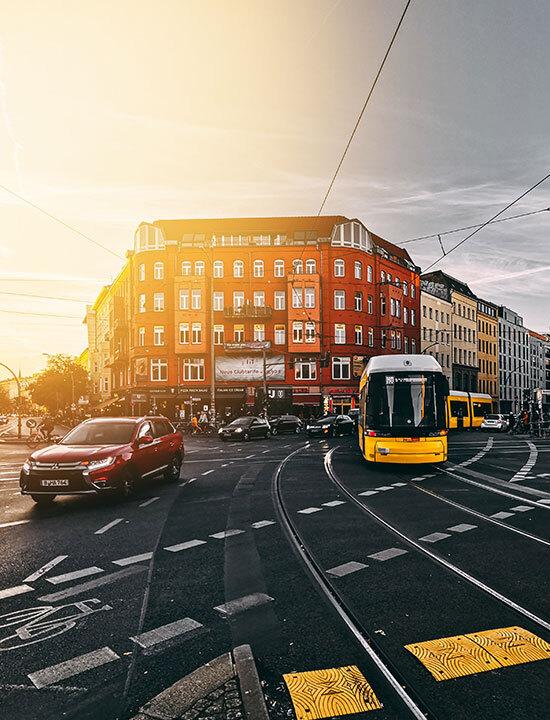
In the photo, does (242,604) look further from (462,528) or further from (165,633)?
(462,528)

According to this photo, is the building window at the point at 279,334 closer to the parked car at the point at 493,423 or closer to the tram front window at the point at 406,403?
the parked car at the point at 493,423

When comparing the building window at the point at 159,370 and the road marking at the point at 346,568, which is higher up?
the building window at the point at 159,370

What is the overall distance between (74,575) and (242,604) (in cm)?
214

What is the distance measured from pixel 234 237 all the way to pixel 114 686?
5657 centimetres

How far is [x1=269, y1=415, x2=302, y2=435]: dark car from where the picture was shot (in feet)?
147

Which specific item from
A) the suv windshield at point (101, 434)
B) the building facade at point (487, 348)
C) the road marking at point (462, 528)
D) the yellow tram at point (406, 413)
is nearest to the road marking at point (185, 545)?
the road marking at point (462, 528)

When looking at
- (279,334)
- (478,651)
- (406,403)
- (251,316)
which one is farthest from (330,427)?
(478,651)

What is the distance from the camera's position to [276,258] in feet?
189

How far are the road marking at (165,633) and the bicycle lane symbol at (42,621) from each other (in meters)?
0.70

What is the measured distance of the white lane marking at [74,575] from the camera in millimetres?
6347

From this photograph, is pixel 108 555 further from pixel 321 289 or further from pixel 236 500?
pixel 321 289

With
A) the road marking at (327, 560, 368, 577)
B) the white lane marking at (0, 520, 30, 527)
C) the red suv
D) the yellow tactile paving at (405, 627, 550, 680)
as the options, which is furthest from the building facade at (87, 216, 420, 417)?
the yellow tactile paving at (405, 627, 550, 680)

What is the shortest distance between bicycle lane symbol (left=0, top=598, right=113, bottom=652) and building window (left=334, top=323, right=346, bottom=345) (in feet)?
169

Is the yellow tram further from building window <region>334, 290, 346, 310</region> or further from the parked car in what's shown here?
building window <region>334, 290, 346, 310</region>
